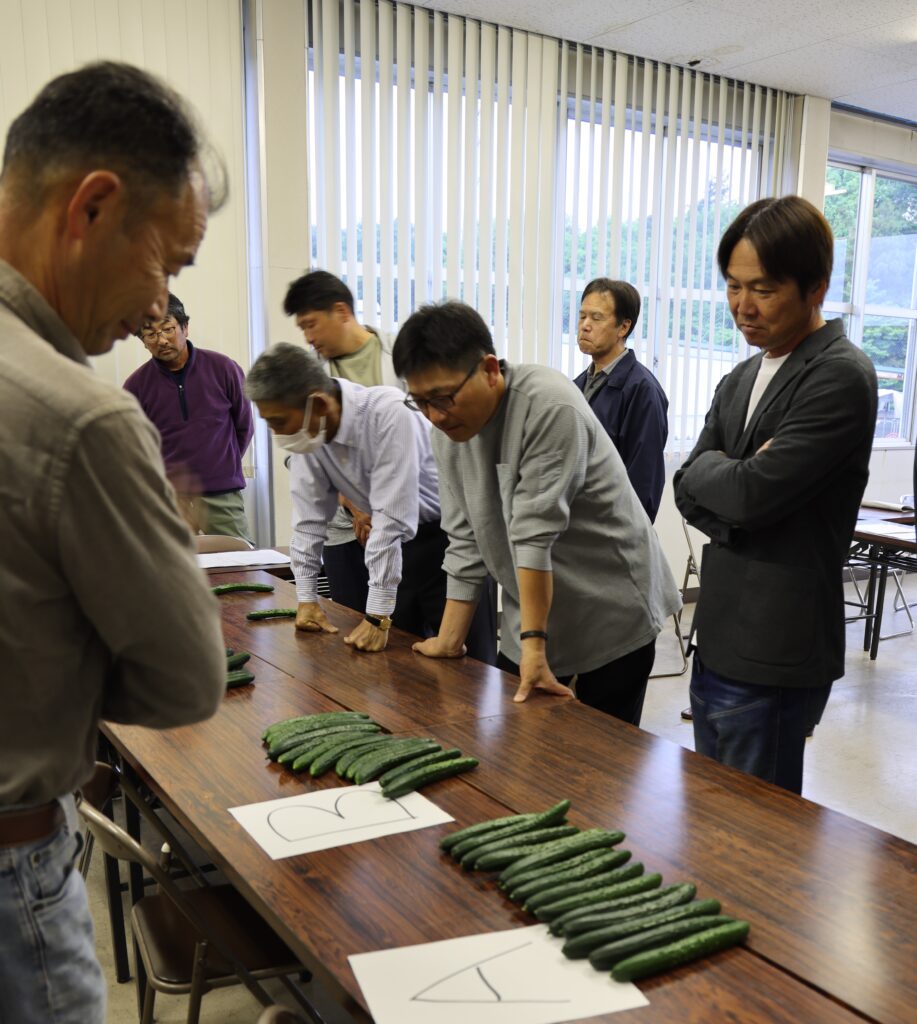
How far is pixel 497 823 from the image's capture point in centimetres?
149

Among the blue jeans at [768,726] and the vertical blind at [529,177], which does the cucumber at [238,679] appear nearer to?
the blue jeans at [768,726]

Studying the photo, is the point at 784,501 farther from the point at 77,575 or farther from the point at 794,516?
the point at 77,575

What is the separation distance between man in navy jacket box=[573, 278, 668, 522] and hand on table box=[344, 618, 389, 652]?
1.68 m

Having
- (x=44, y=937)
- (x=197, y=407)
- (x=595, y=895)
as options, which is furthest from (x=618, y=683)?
(x=197, y=407)

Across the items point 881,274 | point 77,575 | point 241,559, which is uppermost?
point 881,274

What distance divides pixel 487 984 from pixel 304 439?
1.76 metres

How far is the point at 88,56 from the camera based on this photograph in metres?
4.44

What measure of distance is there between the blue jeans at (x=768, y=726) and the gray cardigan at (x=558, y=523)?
39cm

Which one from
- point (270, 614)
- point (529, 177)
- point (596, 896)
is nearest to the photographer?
point (596, 896)

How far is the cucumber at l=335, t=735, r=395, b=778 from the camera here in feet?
5.70

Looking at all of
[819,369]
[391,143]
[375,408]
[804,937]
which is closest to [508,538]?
[375,408]

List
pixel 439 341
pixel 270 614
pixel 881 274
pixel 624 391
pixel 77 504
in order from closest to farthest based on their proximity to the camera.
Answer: pixel 77 504 → pixel 439 341 → pixel 270 614 → pixel 624 391 → pixel 881 274

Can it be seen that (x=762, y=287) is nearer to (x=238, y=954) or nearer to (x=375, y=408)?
(x=375, y=408)

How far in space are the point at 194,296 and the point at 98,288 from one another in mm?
4049
